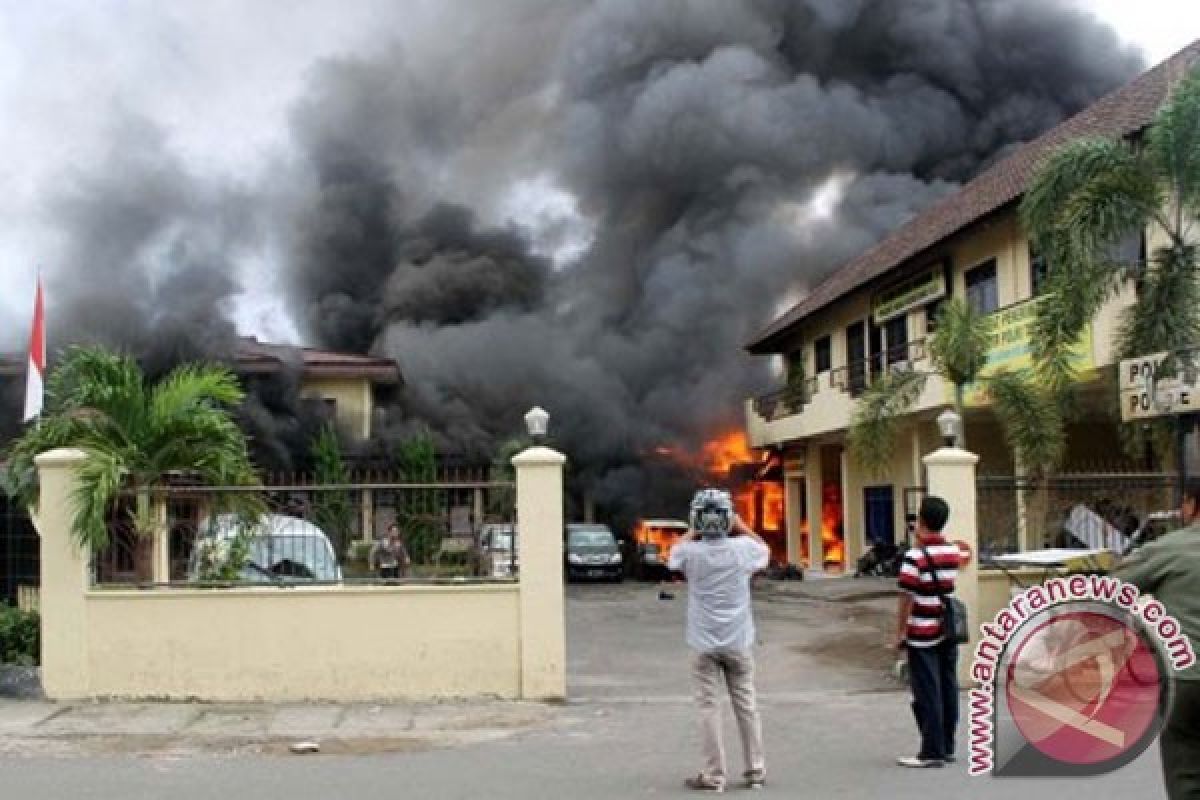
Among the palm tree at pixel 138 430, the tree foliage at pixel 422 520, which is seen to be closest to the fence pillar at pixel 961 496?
the tree foliage at pixel 422 520

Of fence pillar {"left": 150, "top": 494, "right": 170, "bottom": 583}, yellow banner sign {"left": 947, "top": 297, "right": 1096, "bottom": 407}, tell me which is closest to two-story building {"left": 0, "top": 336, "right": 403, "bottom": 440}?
yellow banner sign {"left": 947, "top": 297, "right": 1096, "bottom": 407}

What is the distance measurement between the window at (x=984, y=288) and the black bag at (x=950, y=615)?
13.8 metres

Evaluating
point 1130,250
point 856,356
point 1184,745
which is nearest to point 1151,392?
point 1130,250

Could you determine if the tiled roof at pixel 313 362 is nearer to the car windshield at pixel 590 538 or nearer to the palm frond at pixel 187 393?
the car windshield at pixel 590 538

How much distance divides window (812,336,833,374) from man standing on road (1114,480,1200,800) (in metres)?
24.4

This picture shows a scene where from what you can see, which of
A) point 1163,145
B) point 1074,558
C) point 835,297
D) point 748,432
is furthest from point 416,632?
point 748,432

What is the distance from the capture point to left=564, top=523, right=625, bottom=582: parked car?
27.8 meters

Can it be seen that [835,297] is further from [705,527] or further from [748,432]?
[705,527]

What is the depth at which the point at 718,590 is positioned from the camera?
6.35m

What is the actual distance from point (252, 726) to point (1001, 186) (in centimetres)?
1555

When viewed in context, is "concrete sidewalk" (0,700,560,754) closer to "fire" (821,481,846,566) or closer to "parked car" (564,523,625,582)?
"parked car" (564,523,625,582)

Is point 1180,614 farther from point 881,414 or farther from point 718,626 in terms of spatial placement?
point 881,414

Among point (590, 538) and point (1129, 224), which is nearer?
point (1129, 224)

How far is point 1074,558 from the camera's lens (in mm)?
9852
